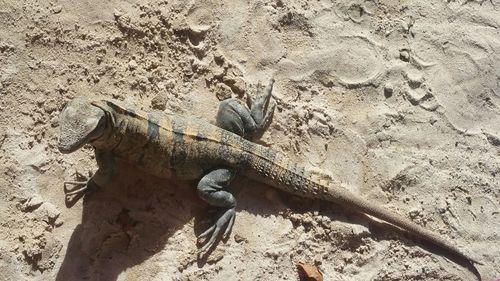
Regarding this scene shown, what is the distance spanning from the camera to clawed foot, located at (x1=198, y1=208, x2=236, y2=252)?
4684 mm

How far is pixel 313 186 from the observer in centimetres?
484

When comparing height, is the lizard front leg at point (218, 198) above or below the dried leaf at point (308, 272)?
above

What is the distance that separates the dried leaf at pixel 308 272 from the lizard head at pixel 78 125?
1885mm

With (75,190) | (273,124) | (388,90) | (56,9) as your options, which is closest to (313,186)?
(273,124)

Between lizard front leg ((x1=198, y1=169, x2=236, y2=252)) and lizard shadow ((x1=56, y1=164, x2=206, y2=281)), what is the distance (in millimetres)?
191

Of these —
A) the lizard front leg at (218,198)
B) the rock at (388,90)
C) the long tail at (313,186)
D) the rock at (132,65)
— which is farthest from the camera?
the rock at (388,90)

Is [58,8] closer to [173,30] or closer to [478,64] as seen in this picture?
[173,30]

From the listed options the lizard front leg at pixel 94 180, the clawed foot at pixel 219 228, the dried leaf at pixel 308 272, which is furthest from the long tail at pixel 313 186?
the lizard front leg at pixel 94 180

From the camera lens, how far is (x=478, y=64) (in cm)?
548

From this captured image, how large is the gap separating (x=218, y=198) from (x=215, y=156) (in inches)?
12.7

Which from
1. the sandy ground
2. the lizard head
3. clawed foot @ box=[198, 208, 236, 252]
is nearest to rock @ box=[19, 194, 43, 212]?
the sandy ground

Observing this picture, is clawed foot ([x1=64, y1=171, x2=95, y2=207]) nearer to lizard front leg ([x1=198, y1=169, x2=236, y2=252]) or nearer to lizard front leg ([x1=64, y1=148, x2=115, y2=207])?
lizard front leg ([x1=64, y1=148, x2=115, y2=207])

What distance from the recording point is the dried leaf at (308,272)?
15.6 ft

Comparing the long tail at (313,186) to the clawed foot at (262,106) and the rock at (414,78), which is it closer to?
the clawed foot at (262,106)
